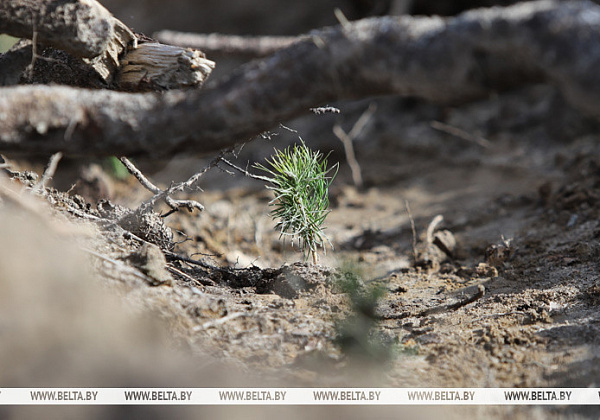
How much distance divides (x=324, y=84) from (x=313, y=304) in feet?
3.29

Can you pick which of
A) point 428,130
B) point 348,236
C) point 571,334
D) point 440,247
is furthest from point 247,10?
point 571,334

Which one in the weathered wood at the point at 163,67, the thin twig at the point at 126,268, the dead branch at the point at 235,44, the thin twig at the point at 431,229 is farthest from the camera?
the dead branch at the point at 235,44

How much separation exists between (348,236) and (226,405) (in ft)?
9.60

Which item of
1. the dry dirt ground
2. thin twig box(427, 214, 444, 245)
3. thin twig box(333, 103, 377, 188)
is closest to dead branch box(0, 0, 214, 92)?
Result: the dry dirt ground

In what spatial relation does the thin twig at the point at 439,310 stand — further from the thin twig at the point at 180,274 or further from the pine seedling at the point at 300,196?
the thin twig at the point at 180,274

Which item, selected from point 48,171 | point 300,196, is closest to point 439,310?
point 300,196

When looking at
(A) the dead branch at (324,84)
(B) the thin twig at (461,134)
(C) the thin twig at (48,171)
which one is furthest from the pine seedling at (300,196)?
(B) the thin twig at (461,134)

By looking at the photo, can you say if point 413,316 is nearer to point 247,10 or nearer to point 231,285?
point 231,285

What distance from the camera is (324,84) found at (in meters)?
1.91

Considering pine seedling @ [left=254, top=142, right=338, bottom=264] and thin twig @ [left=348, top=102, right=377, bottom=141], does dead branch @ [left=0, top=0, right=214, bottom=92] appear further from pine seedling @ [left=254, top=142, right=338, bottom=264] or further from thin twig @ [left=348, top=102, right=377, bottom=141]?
thin twig @ [left=348, top=102, right=377, bottom=141]

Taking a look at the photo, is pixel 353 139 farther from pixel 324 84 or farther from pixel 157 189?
pixel 324 84

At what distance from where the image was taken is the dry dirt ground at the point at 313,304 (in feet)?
5.67

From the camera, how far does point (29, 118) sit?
1.87m

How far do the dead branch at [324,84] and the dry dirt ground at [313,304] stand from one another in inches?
17.3
